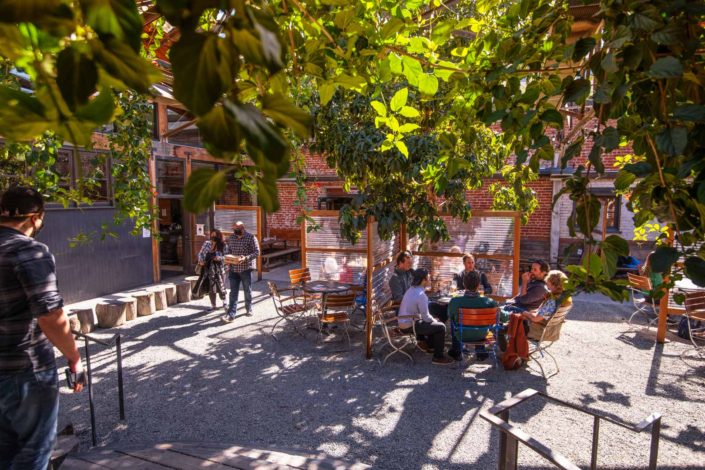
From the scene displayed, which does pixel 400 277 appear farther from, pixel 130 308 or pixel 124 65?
pixel 124 65

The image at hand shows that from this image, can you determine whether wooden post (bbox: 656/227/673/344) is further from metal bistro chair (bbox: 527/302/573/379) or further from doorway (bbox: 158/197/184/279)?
doorway (bbox: 158/197/184/279)

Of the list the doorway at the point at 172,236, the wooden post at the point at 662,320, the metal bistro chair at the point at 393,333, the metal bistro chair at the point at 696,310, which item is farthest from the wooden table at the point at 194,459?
the doorway at the point at 172,236

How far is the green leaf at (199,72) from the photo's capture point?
456 millimetres

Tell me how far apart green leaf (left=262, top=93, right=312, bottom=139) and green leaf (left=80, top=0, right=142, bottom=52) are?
0.57ft

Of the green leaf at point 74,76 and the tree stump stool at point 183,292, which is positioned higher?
the green leaf at point 74,76

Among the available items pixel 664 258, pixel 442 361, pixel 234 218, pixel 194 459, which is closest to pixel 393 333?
pixel 442 361

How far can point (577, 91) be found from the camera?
1256 millimetres

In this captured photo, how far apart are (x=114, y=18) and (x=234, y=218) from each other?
10.3 m

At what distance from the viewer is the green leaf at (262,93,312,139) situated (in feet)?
1.88

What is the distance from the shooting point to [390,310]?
21.0 feet

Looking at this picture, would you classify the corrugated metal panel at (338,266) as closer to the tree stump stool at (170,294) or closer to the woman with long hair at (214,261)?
the woman with long hair at (214,261)

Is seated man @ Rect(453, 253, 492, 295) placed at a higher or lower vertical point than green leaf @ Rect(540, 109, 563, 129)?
lower

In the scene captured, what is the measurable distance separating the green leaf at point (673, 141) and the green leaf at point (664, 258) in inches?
9.5

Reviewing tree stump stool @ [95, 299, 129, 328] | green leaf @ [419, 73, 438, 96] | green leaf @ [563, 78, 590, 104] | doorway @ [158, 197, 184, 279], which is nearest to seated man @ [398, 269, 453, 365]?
green leaf @ [419, 73, 438, 96]
